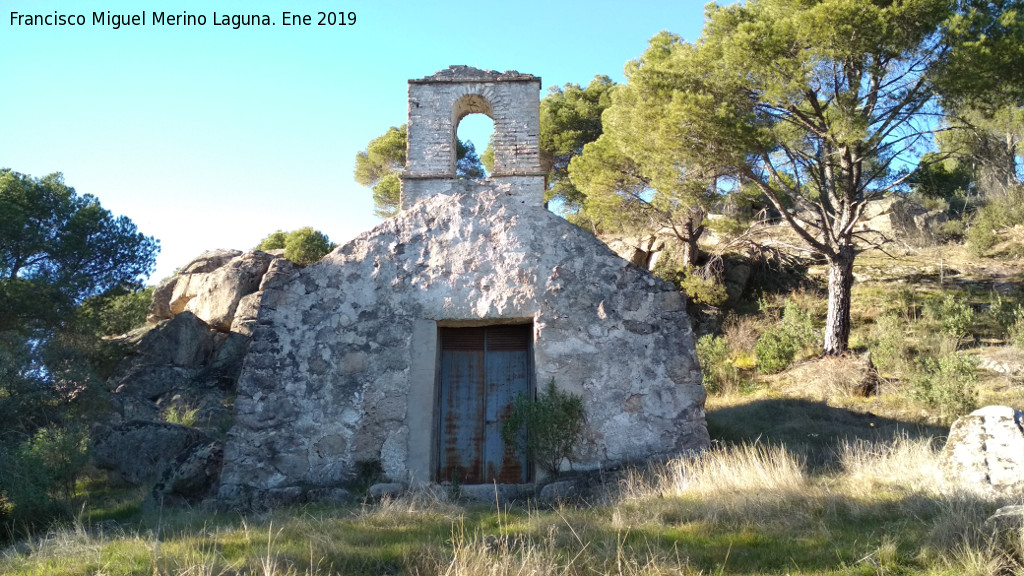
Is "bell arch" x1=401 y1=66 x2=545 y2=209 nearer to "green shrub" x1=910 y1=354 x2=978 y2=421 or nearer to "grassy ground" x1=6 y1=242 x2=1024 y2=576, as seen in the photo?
"grassy ground" x1=6 y1=242 x2=1024 y2=576

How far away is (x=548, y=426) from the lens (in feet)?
20.6

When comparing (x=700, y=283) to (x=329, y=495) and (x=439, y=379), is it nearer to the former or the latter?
Result: (x=439, y=379)

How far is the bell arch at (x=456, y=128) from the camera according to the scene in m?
9.95

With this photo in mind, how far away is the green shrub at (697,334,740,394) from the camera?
1248cm

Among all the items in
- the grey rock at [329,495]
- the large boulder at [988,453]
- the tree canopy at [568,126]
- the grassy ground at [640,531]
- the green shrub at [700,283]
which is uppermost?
the tree canopy at [568,126]

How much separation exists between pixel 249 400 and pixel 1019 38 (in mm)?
12994

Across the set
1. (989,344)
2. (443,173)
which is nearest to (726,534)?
(443,173)

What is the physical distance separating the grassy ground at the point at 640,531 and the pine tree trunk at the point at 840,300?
198 inches

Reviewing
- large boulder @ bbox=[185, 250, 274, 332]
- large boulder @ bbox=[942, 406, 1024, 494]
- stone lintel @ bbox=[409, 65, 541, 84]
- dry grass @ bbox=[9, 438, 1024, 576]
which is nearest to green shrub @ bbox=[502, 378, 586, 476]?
dry grass @ bbox=[9, 438, 1024, 576]

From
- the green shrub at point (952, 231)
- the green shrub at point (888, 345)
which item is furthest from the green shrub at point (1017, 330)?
the green shrub at point (952, 231)

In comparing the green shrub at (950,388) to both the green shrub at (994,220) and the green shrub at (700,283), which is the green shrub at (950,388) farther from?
the green shrub at (994,220)

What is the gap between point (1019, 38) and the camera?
11.4m

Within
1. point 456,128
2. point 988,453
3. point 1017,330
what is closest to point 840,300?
point 1017,330

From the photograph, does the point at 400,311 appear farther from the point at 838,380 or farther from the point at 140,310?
the point at 140,310
